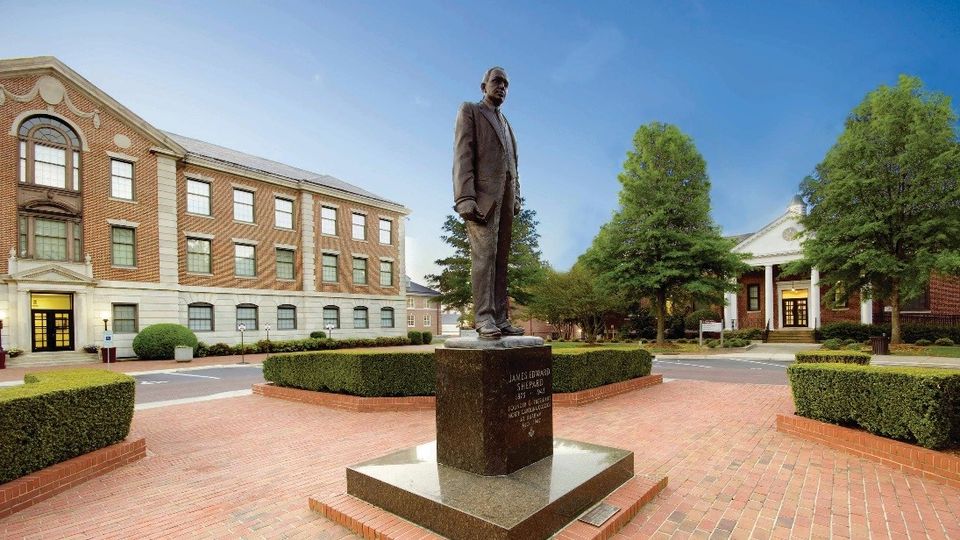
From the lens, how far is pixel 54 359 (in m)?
22.3

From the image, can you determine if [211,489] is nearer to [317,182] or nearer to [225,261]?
[225,261]

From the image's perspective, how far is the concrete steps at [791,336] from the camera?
3140cm

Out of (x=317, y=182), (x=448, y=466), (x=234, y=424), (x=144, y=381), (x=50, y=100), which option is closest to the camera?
(x=448, y=466)

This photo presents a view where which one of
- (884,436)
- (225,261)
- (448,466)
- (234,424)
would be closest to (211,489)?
(448,466)

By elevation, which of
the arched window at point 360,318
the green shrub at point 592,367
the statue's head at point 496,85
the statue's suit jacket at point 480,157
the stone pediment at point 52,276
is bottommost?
the arched window at point 360,318

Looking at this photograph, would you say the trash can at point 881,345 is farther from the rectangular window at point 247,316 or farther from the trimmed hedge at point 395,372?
the rectangular window at point 247,316

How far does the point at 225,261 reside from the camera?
29.2 meters

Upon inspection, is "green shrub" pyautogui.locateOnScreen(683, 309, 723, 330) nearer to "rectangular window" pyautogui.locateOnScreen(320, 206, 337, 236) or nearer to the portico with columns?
the portico with columns

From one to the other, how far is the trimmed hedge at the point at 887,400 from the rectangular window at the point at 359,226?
33118mm

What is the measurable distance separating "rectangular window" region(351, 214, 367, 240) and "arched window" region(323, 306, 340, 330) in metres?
5.76

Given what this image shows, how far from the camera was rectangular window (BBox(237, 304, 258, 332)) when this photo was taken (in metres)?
Answer: 29.7

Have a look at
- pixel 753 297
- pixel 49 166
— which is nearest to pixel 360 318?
pixel 49 166

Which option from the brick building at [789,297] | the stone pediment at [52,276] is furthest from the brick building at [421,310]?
the stone pediment at [52,276]

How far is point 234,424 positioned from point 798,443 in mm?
9133
